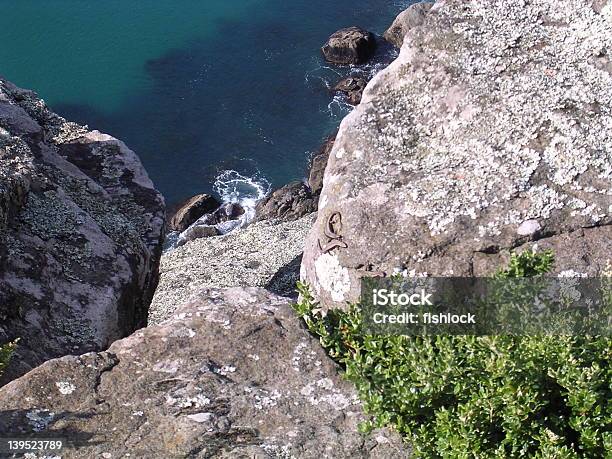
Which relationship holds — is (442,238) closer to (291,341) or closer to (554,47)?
(291,341)

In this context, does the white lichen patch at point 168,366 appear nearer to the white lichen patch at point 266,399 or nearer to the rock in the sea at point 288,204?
the white lichen patch at point 266,399

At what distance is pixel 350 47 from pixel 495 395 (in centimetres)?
3888

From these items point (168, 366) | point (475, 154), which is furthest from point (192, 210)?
point (168, 366)

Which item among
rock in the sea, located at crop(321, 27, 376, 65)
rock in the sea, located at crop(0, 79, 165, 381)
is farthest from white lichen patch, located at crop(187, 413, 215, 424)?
rock in the sea, located at crop(321, 27, 376, 65)

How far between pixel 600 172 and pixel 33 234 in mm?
8526

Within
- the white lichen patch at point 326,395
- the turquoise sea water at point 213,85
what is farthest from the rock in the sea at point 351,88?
the white lichen patch at point 326,395

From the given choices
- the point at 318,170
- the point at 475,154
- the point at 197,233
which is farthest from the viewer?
the point at 318,170

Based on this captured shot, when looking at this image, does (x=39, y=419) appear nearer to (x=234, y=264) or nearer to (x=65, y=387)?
(x=65, y=387)

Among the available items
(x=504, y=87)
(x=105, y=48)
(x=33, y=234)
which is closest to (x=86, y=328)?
(x=33, y=234)

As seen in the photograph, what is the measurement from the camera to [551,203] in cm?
920

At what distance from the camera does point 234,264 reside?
21891 mm

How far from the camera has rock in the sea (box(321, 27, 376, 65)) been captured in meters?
43.7

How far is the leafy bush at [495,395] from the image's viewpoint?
6.32m

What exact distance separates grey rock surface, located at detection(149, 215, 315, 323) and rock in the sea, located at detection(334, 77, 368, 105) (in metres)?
15.3
